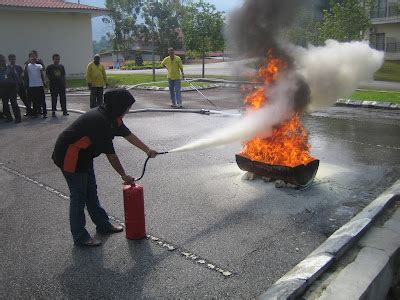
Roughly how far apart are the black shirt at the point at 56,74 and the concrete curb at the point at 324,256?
9614mm

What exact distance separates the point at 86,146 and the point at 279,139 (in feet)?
10.1

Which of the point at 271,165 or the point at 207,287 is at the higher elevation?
the point at 271,165

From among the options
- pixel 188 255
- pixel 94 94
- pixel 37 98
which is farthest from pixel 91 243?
pixel 37 98

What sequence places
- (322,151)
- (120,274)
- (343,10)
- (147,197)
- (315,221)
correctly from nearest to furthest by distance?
(120,274) < (315,221) < (147,197) < (322,151) < (343,10)

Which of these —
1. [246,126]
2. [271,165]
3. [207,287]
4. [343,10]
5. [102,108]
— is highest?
[343,10]

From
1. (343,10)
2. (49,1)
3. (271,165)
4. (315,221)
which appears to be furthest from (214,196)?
(49,1)

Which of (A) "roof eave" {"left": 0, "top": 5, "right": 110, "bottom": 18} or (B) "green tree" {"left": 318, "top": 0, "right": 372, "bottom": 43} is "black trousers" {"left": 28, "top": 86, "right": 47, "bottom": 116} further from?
(B) "green tree" {"left": 318, "top": 0, "right": 372, "bottom": 43}

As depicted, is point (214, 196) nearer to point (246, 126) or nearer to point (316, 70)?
point (246, 126)

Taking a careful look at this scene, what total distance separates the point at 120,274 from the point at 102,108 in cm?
161

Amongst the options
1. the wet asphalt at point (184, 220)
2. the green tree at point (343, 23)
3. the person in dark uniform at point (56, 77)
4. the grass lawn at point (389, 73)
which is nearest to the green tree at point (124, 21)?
the grass lawn at point (389, 73)

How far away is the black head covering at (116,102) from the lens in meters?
4.04

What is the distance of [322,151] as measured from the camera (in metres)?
8.26

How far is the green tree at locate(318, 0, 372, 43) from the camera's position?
69.5 ft

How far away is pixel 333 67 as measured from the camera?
20.3 feet
